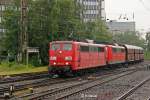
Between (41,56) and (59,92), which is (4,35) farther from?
(59,92)

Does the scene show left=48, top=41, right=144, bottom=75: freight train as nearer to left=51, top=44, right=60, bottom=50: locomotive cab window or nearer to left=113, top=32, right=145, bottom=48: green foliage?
left=51, top=44, right=60, bottom=50: locomotive cab window

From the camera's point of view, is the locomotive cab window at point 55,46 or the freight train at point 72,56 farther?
the locomotive cab window at point 55,46

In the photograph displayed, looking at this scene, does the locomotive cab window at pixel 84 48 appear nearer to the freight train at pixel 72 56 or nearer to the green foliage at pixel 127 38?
the freight train at pixel 72 56

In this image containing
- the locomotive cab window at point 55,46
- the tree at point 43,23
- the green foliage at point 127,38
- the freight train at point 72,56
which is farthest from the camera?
the green foliage at point 127,38

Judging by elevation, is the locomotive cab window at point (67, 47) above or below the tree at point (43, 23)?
below

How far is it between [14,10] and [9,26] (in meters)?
2.73

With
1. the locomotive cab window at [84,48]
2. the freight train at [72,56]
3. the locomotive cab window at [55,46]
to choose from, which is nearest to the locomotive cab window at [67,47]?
the freight train at [72,56]

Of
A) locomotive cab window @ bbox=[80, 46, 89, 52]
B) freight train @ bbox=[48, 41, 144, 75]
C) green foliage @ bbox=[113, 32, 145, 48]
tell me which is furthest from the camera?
green foliage @ bbox=[113, 32, 145, 48]

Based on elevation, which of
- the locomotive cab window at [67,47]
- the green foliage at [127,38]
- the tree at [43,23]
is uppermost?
the tree at [43,23]

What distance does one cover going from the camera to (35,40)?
53281 millimetres

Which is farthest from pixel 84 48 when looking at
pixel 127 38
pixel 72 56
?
pixel 127 38

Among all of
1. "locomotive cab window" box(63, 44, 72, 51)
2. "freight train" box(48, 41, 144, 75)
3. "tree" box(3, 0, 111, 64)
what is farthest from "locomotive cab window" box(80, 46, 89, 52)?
"tree" box(3, 0, 111, 64)

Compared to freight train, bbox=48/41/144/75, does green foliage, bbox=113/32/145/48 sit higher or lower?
lower

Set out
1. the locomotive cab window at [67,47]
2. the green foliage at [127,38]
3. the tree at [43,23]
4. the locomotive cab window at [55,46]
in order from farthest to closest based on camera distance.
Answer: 1. the green foliage at [127,38]
2. the tree at [43,23]
3. the locomotive cab window at [55,46]
4. the locomotive cab window at [67,47]
